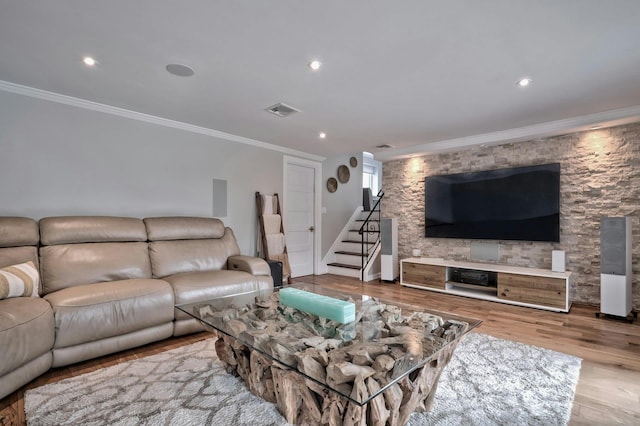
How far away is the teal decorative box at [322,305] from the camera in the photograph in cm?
178

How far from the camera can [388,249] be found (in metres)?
5.15

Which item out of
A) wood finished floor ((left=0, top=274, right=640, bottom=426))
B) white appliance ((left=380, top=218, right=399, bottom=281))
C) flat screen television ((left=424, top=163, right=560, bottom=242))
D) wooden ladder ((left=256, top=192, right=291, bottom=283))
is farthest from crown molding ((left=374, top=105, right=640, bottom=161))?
wooden ladder ((left=256, top=192, right=291, bottom=283))

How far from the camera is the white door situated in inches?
208

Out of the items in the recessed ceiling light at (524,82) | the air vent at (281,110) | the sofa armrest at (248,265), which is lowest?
the sofa armrest at (248,265)

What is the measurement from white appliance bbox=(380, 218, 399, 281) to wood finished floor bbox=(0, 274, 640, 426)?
75cm

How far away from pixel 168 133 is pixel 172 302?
220 cm

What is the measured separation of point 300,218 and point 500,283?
10.4 feet

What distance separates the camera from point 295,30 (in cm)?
195

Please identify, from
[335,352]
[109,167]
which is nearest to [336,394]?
[335,352]

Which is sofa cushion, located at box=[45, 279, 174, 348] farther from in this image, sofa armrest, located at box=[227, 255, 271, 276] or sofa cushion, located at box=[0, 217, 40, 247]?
sofa armrest, located at box=[227, 255, 271, 276]

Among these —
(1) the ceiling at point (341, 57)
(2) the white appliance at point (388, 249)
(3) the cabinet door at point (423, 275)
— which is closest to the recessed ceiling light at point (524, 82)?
(1) the ceiling at point (341, 57)

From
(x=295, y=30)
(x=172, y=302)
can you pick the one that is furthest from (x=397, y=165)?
(x=172, y=302)

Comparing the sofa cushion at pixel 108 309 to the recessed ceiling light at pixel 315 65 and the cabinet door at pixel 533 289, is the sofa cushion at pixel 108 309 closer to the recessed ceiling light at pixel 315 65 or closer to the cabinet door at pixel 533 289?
the recessed ceiling light at pixel 315 65

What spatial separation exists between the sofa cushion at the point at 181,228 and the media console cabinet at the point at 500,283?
9.59 ft
